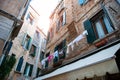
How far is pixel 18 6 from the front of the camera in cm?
583

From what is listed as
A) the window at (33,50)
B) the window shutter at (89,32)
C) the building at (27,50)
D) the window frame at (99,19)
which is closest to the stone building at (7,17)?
the window shutter at (89,32)

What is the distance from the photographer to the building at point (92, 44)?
11.5 ft

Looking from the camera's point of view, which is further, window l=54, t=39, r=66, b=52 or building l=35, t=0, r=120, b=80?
window l=54, t=39, r=66, b=52

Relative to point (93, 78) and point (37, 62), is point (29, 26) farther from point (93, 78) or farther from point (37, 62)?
point (93, 78)

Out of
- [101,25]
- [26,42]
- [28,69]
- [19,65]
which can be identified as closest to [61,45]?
[101,25]

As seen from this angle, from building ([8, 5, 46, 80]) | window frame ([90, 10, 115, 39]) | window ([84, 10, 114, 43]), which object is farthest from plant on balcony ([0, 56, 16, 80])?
window frame ([90, 10, 115, 39])

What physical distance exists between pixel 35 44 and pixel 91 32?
12.3m

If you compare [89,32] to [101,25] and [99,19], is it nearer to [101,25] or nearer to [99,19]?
[101,25]

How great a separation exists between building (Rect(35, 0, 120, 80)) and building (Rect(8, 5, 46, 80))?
562 centimetres

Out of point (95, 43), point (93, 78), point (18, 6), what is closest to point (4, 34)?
point (18, 6)

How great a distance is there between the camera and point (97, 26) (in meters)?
6.57

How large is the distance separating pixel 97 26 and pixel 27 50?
34.9 feet

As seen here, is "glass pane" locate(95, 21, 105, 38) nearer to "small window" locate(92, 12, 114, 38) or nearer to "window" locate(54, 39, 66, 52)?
"small window" locate(92, 12, 114, 38)

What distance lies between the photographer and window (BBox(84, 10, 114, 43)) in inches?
237
